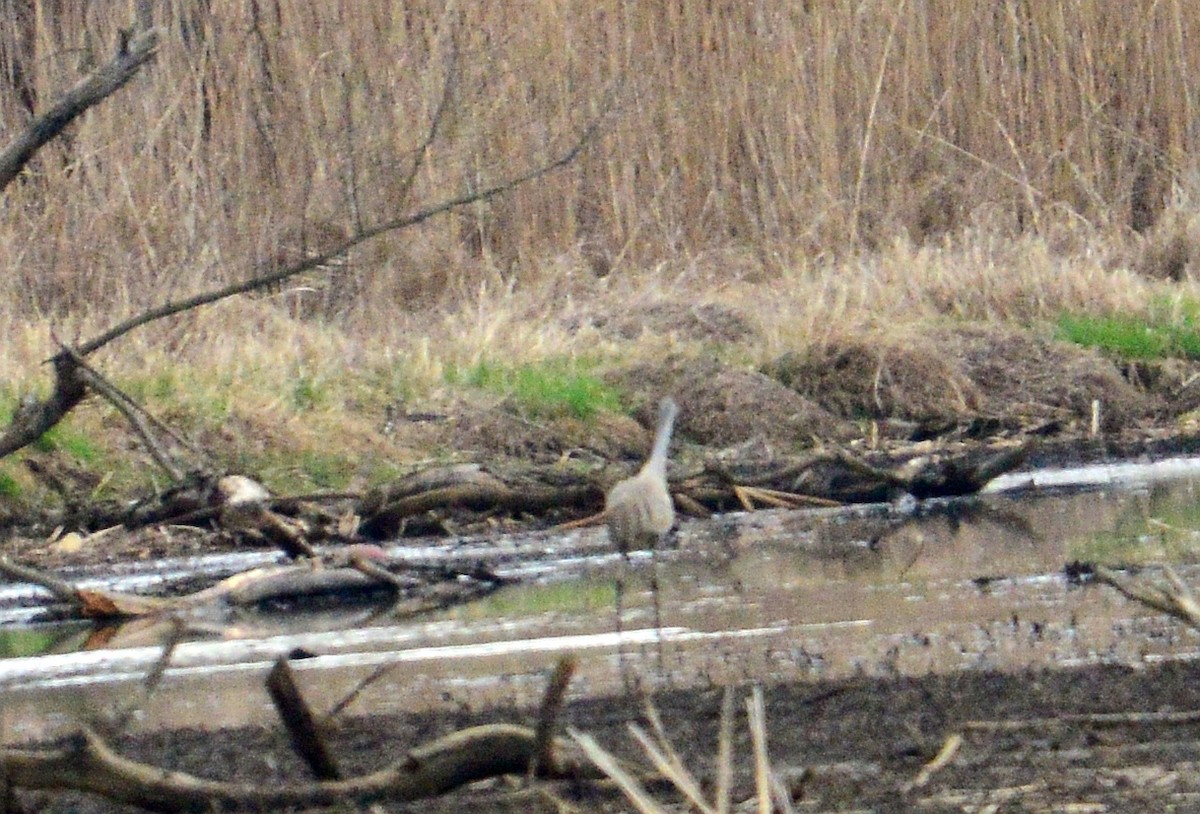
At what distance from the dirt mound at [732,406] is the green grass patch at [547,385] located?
18 centimetres

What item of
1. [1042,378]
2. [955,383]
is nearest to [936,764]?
[955,383]

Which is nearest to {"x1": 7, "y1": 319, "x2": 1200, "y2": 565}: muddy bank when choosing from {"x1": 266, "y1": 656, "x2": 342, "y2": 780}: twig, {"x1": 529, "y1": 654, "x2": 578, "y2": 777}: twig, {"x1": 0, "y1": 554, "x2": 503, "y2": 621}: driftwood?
{"x1": 0, "y1": 554, "x2": 503, "y2": 621}: driftwood

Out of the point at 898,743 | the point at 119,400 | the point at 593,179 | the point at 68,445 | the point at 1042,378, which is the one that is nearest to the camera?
the point at 898,743

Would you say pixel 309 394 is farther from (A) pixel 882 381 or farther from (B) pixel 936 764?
(B) pixel 936 764

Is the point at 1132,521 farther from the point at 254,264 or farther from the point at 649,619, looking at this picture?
the point at 254,264

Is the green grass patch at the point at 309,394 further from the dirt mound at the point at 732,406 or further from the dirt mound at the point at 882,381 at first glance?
the dirt mound at the point at 882,381

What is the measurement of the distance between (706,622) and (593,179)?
6779 mm

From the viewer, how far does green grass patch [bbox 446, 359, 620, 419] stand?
351 inches

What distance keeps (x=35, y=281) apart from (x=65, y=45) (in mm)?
1409

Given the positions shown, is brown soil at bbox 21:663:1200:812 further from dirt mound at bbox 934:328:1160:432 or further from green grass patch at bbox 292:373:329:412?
dirt mound at bbox 934:328:1160:432

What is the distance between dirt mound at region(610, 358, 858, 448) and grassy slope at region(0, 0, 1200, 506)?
12.8 inches

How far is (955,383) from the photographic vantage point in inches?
376

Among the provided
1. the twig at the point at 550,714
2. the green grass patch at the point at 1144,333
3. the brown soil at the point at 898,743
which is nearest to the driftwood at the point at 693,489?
the green grass patch at the point at 1144,333

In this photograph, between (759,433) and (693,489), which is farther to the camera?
(759,433)
